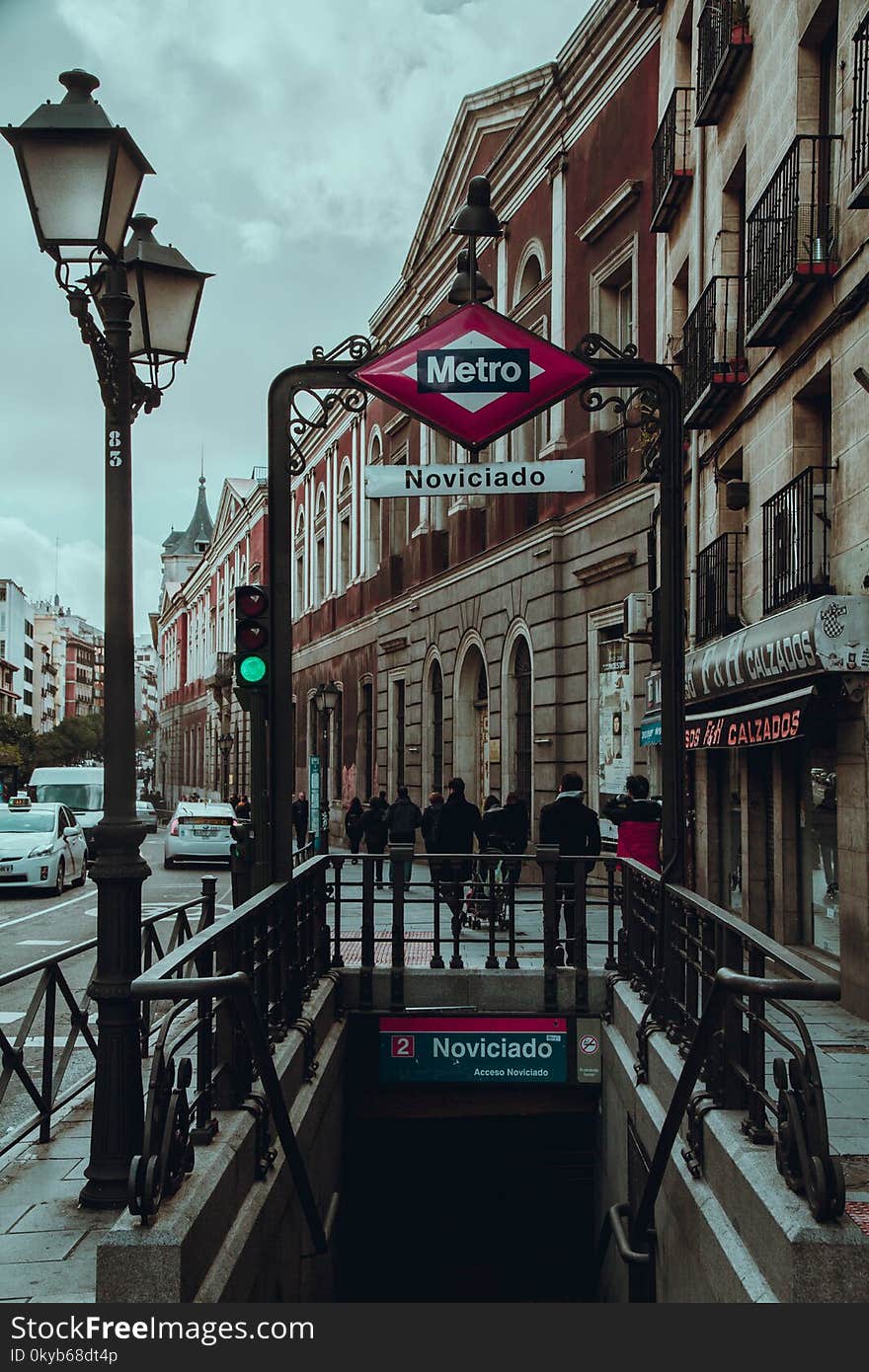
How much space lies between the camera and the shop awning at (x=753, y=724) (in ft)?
36.3

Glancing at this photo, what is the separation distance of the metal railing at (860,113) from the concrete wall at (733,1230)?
6869mm

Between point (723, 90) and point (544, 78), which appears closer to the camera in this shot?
point (723, 90)

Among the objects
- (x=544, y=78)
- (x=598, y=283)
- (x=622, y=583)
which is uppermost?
(x=544, y=78)

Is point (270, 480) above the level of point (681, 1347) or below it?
above

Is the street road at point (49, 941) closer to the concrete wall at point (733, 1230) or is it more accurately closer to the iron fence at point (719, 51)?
the concrete wall at point (733, 1230)

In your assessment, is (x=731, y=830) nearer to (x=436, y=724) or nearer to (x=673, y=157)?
(x=673, y=157)

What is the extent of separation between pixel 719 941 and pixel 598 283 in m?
16.6

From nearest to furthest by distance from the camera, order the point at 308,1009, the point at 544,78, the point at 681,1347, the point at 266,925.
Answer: the point at 681,1347
the point at 266,925
the point at 308,1009
the point at 544,78

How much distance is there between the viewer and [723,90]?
49.4ft

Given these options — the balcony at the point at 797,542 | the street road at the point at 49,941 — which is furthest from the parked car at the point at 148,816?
the balcony at the point at 797,542

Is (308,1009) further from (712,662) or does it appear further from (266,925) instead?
(712,662)

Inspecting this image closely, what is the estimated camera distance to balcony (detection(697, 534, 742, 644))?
14.9 m

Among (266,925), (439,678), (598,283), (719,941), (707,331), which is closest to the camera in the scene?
(719,941)

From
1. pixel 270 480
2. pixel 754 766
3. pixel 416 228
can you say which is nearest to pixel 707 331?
pixel 754 766
